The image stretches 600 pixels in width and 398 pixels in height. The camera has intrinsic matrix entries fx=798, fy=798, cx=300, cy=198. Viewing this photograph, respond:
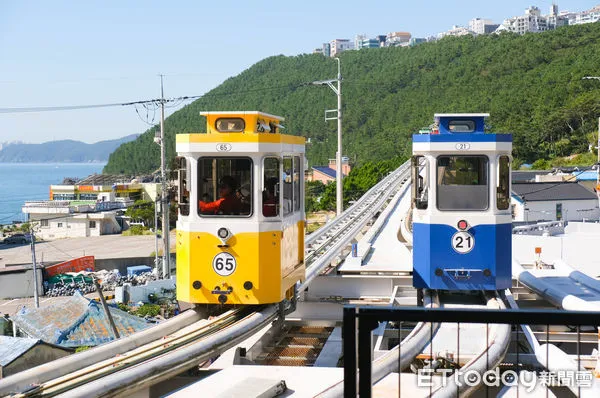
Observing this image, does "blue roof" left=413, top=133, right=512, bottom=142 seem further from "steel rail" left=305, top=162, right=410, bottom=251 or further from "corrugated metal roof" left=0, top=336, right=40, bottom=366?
"corrugated metal roof" left=0, top=336, right=40, bottom=366

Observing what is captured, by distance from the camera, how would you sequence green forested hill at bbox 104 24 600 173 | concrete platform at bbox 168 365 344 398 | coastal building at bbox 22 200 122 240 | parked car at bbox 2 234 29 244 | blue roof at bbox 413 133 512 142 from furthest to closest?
coastal building at bbox 22 200 122 240, parked car at bbox 2 234 29 244, green forested hill at bbox 104 24 600 173, blue roof at bbox 413 133 512 142, concrete platform at bbox 168 365 344 398

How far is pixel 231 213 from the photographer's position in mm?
8719

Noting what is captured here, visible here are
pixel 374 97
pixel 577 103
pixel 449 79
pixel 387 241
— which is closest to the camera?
pixel 387 241

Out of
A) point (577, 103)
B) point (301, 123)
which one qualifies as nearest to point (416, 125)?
point (577, 103)

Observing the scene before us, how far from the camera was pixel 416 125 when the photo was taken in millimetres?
88812

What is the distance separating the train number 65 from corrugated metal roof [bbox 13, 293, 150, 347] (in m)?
9.81

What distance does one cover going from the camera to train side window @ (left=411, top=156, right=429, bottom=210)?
10141mm

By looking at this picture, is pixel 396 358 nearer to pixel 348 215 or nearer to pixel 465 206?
pixel 465 206

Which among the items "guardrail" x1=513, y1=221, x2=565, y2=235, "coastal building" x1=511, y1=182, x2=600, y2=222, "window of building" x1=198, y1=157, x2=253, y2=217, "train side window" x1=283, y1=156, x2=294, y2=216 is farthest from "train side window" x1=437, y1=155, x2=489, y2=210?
"coastal building" x1=511, y1=182, x2=600, y2=222

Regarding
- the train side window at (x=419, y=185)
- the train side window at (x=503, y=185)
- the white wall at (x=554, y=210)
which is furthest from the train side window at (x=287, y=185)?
the white wall at (x=554, y=210)

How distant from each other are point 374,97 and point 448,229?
107 metres

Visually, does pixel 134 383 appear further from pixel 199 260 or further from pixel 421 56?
pixel 421 56

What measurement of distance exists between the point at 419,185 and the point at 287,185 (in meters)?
2.01

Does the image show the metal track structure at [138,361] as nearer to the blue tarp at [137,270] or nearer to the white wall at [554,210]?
the white wall at [554,210]
